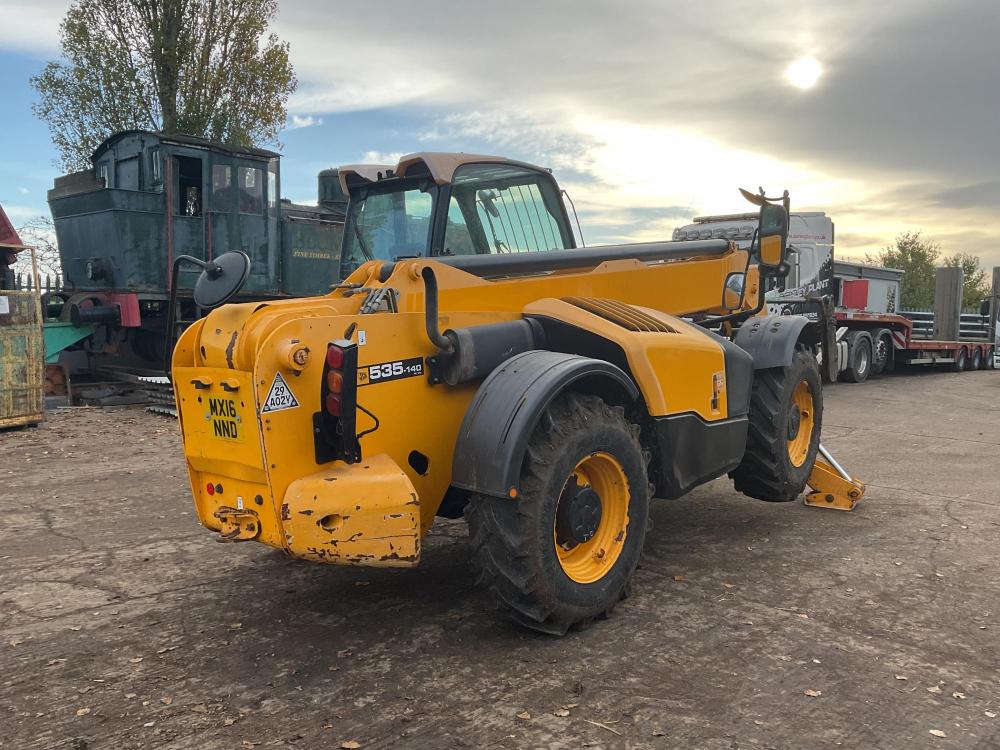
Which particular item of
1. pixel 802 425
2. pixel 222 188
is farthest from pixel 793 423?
pixel 222 188

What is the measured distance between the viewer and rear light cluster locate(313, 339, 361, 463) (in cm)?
351

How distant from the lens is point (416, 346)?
3.98m

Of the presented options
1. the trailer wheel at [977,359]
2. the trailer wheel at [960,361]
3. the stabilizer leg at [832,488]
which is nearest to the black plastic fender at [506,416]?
the stabilizer leg at [832,488]

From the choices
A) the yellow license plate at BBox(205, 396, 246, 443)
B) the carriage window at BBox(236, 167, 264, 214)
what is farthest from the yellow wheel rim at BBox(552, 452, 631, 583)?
the carriage window at BBox(236, 167, 264, 214)

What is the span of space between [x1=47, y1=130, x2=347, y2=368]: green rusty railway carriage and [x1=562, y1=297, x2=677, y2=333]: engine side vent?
410 inches

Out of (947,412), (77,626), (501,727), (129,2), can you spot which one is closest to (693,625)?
(501,727)

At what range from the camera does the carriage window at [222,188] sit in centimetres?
1472

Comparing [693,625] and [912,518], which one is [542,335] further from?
[912,518]

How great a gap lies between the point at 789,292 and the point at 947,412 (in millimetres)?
4052

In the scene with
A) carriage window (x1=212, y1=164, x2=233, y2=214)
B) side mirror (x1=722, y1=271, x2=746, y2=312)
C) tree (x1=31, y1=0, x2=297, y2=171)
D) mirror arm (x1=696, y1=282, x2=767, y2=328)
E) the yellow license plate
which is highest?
tree (x1=31, y1=0, x2=297, y2=171)

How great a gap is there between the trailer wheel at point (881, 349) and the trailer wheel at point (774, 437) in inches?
541

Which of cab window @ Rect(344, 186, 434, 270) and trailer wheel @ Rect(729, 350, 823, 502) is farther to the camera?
trailer wheel @ Rect(729, 350, 823, 502)

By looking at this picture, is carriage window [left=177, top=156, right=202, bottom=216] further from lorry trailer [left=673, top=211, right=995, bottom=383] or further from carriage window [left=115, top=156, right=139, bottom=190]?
lorry trailer [left=673, top=211, right=995, bottom=383]

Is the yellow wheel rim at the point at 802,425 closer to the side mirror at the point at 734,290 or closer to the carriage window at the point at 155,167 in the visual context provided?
the side mirror at the point at 734,290
